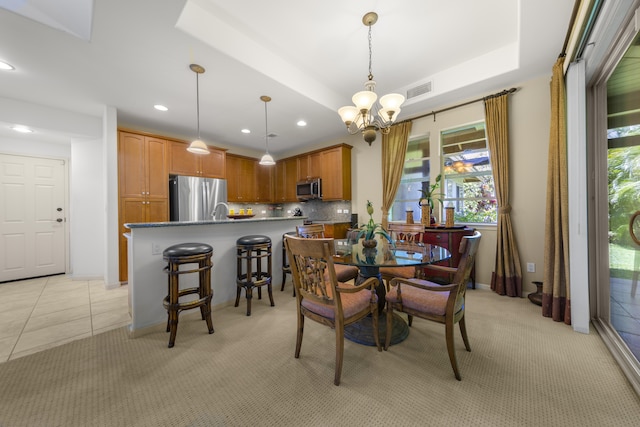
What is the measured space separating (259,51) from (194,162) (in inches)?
109

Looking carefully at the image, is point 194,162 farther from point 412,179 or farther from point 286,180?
point 412,179

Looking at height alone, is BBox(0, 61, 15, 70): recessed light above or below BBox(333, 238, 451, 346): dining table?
above

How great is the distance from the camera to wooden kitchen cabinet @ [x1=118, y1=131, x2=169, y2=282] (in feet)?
12.3

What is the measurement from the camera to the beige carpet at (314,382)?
1.29 m

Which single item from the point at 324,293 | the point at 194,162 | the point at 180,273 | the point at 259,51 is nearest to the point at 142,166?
the point at 194,162

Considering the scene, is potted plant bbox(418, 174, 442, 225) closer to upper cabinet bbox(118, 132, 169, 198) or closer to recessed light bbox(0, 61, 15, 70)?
upper cabinet bbox(118, 132, 169, 198)

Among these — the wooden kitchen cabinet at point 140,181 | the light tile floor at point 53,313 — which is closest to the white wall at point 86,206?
the light tile floor at point 53,313

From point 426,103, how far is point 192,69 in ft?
10.5

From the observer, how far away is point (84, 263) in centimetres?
406

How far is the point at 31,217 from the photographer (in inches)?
163

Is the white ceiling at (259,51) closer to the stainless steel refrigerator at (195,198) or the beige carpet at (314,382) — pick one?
the stainless steel refrigerator at (195,198)

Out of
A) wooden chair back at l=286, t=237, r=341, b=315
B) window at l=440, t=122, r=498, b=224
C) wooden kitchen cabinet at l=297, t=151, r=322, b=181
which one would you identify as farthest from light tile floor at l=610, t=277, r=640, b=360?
wooden kitchen cabinet at l=297, t=151, r=322, b=181

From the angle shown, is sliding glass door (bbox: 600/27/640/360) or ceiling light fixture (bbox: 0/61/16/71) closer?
sliding glass door (bbox: 600/27/640/360)

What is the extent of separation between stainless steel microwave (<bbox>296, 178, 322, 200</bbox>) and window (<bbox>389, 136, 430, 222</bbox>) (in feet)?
5.34
